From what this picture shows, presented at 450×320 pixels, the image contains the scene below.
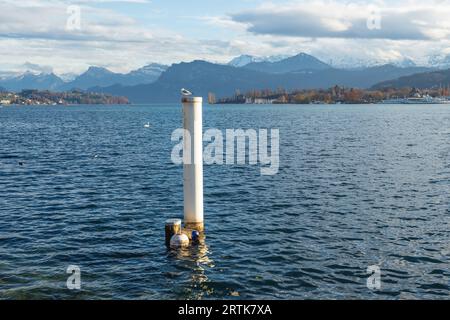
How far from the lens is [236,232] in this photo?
36094 millimetres

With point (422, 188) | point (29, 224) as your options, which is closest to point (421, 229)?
point (422, 188)

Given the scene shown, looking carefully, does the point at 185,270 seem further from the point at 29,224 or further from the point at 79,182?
the point at 79,182

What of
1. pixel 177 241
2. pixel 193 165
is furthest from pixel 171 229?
pixel 193 165

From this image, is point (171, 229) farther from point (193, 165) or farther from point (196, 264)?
point (193, 165)

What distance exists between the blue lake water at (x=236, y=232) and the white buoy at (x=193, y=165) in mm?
2305

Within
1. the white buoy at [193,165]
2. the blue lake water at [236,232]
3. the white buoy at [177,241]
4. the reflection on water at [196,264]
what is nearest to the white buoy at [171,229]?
the white buoy at [177,241]

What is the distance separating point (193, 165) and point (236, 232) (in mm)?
7526

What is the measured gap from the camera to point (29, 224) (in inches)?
1522

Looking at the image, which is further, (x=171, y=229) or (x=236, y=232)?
(x=236, y=232)

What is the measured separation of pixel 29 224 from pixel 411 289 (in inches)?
1138

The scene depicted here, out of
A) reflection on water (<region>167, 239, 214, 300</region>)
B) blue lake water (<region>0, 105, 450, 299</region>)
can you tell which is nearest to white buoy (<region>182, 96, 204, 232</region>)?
reflection on water (<region>167, 239, 214, 300</region>)

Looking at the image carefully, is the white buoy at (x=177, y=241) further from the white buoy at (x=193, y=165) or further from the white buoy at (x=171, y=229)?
the white buoy at (x=193, y=165)

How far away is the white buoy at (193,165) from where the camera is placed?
100.0ft

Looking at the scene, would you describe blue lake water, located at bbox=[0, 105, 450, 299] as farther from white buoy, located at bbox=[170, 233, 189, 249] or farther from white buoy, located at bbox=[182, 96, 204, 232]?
white buoy, located at bbox=[182, 96, 204, 232]
